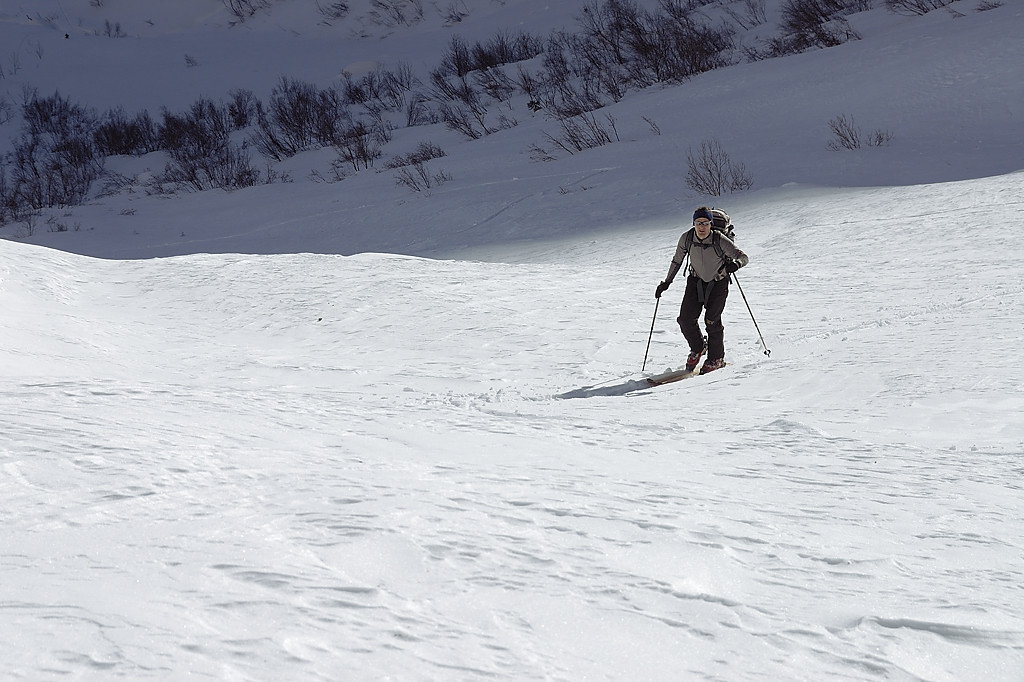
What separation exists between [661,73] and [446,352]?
65.7 feet

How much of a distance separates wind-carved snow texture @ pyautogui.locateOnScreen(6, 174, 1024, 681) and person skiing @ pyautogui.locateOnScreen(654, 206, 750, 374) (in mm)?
320

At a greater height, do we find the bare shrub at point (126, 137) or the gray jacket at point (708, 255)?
the bare shrub at point (126, 137)

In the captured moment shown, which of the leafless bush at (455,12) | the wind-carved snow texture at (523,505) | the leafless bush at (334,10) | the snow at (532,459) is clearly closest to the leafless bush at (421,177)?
the snow at (532,459)

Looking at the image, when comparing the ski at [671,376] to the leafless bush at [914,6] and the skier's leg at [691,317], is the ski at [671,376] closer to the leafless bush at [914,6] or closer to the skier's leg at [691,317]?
the skier's leg at [691,317]

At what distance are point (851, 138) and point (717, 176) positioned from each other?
302 centimetres

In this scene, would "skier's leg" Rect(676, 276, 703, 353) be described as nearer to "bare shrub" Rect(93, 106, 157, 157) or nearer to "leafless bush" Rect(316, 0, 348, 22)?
"bare shrub" Rect(93, 106, 157, 157)

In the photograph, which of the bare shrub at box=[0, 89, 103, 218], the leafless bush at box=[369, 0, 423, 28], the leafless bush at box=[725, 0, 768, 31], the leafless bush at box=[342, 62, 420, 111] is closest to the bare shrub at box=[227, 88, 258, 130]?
the leafless bush at box=[342, 62, 420, 111]

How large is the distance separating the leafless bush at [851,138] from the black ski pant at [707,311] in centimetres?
1104

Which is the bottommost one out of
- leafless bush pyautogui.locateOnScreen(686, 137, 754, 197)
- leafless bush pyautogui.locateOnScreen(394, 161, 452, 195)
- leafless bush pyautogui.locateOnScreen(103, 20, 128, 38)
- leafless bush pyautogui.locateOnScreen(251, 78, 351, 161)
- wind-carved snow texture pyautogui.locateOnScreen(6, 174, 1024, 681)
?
wind-carved snow texture pyautogui.locateOnScreen(6, 174, 1024, 681)

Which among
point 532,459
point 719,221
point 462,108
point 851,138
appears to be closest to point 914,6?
point 851,138

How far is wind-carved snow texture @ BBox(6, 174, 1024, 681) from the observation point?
199 centimetres

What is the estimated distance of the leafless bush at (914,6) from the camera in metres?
Result: 22.5

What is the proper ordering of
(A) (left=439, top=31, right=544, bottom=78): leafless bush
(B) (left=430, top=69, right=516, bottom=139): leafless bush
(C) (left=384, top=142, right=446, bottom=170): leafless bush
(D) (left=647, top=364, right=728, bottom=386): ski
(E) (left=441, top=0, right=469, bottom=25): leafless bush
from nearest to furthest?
(D) (left=647, top=364, right=728, bottom=386): ski, (C) (left=384, top=142, right=446, bottom=170): leafless bush, (B) (left=430, top=69, right=516, bottom=139): leafless bush, (A) (left=439, top=31, right=544, bottom=78): leafless bush, (E) (left=441, top=0, right=469, bottom=25): leafless bush

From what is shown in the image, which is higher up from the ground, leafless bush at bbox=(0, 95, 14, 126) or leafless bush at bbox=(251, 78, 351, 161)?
leafless bush at bbox=(0, 95, 14, 126)
